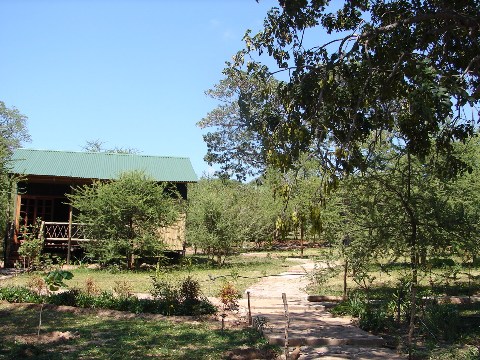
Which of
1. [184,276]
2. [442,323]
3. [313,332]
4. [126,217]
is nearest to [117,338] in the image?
[313,332]

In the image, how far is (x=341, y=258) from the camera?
11.7 m

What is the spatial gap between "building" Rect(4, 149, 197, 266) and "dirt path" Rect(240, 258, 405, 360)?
11992mm

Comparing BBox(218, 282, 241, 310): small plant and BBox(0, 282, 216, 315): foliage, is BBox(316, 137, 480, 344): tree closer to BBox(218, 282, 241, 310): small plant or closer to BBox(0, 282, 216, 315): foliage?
BBox(218, 282, 241, 310): small plant

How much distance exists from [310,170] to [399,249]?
79.3 feet

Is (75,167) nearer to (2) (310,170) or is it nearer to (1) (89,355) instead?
(2) (310,170)

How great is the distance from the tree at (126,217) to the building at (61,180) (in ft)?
6.61

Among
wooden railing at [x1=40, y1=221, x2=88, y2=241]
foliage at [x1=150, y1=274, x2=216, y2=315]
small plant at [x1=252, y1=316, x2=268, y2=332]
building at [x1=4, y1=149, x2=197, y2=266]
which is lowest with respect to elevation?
small plant at [x1=252, y1=316, x2=268, y2=332]

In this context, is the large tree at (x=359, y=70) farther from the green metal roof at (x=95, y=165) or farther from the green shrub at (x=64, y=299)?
the green metal roof at (x=95, y=165)

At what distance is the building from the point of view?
24984mm

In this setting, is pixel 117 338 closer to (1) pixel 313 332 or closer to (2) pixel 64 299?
(1) pixel 313 332

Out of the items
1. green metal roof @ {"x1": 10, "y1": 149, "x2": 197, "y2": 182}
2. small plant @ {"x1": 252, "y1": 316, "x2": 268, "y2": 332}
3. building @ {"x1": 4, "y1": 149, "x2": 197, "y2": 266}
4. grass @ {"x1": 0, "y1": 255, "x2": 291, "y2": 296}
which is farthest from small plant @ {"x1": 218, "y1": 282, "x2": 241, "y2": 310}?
green metal roof @ {"x1": 10, "y1": 149, "x2": 197, "y2": 182}

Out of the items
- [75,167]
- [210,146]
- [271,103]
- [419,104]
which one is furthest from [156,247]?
[210,146]

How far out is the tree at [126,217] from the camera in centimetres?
2159

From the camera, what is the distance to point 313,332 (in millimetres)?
9852
